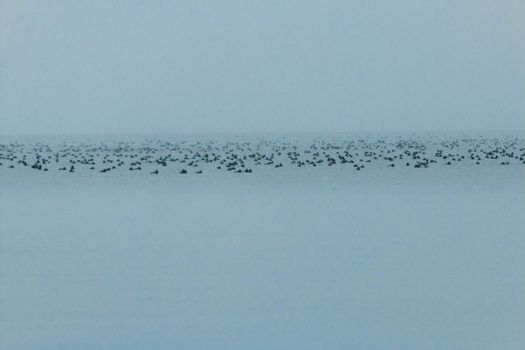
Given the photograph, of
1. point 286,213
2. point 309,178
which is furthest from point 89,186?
point 286,213

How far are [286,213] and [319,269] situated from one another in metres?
3.07

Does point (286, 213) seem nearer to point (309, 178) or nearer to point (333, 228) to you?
point (333, 228)

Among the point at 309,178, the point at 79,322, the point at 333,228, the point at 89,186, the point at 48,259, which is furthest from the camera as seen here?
the point at 309,178

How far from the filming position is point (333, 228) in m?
9.74

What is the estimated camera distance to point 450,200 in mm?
11984

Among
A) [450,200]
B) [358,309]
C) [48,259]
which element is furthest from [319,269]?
[450,200]

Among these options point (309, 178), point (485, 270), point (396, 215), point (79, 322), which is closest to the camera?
point (79, 322)

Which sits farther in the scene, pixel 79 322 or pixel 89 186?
pixel 89 186

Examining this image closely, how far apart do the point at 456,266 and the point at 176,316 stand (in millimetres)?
2489

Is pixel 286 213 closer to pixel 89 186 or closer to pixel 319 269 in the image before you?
pixel 319 269

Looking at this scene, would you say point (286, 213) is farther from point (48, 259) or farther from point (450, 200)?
point (48, 259)

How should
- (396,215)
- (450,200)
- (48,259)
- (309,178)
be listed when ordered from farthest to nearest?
(309,178) < (450,200) < (396,215) < (48,259)

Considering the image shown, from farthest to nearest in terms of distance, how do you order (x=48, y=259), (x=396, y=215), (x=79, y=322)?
(x=396, y=215)
(x=48, y=259)
(x=79, y=322)

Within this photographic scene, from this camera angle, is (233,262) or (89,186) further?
(89,186)
